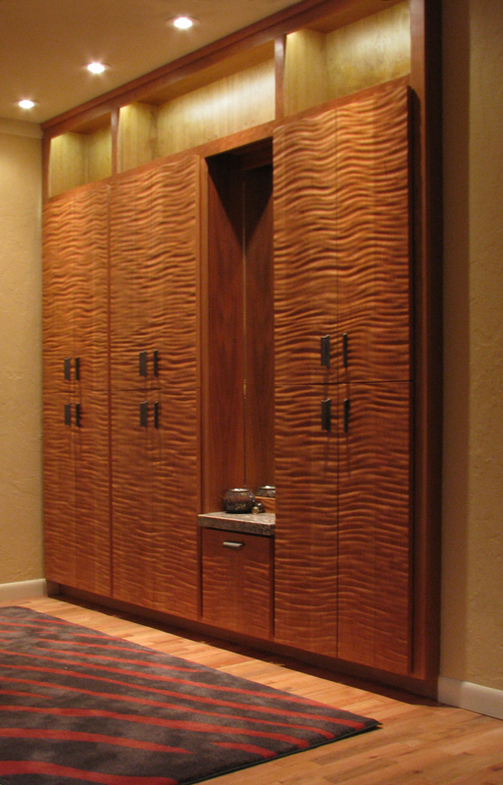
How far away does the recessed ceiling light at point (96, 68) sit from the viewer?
4.55 metres

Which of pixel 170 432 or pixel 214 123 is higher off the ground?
pixel 214 123

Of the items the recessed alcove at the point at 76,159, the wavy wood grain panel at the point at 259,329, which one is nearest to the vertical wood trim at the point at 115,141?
the recessed alcove at the point at 76,159

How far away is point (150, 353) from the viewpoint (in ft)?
15.4

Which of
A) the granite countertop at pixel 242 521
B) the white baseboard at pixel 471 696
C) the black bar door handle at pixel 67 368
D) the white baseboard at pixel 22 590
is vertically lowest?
the white baseboard at pixel 22 590

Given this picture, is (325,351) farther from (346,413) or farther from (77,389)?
(77,389)

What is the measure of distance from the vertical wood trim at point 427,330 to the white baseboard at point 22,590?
9.46ft

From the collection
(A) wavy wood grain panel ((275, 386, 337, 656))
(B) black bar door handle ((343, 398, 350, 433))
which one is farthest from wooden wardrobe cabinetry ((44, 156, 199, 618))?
(B) black bar door handle ((343, 398, 350, 433))

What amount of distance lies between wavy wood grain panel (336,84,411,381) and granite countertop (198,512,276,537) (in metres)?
0.84

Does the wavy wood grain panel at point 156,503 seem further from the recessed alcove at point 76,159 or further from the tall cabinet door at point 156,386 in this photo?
the recessed alcove at point 76,159

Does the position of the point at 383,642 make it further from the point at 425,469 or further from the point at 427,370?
the point at 427,370

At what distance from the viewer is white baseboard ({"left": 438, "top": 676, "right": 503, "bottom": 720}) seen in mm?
3174

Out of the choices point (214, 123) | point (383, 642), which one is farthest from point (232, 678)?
point (214, 123)

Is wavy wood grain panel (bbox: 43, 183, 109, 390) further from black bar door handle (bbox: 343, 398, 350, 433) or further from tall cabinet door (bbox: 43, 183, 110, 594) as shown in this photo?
black bar door handle (bbox: 343, 398, 350, 433)

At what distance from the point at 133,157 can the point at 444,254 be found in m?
2.24
